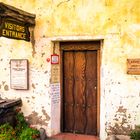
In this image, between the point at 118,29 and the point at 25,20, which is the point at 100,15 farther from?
the point at 25,20

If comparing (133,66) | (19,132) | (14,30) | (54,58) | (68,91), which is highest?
(14,30)

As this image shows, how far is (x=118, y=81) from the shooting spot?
6.82m

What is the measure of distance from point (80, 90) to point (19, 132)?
182 cm

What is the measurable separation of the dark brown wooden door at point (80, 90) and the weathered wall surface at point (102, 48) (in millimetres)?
463

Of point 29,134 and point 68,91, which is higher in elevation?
point 68,91

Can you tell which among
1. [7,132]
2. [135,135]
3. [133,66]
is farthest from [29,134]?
[133,66]

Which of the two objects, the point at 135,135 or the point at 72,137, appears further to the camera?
the point at 72,137

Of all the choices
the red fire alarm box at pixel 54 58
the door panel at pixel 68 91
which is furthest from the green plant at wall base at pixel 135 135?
the red fire alarm box at pixel 54 58

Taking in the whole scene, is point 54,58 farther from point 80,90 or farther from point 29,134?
point 29,134

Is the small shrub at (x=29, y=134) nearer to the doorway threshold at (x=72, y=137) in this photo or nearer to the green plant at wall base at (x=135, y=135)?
the doorway threshold at (x=72, y=137)

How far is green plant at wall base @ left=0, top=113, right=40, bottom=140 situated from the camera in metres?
6.88

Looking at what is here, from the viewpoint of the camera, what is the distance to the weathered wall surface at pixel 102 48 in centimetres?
671

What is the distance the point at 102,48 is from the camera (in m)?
7.05

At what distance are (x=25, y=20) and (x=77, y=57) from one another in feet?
5.23
